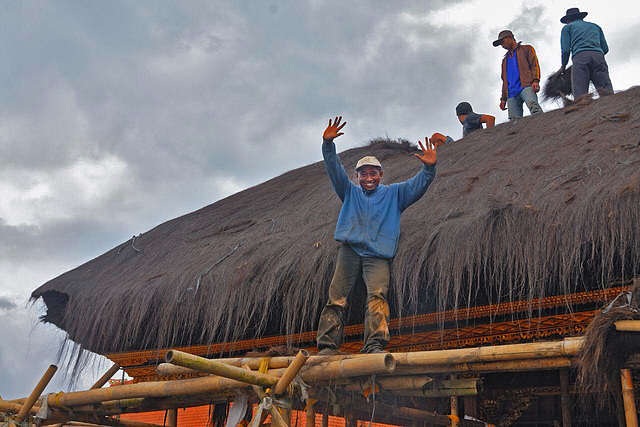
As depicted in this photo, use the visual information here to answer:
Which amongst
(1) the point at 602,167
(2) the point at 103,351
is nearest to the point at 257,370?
(1) the point at 602,167

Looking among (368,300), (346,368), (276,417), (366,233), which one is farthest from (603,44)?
(276,417)

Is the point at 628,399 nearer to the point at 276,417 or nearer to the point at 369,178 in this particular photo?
the point at 276,417

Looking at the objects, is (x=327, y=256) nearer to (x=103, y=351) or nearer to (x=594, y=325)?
(x=594, y=325)

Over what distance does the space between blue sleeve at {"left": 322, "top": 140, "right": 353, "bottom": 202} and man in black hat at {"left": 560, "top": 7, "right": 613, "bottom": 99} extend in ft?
13.5

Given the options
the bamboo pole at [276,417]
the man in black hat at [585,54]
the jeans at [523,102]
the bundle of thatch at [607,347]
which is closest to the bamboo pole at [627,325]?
the bundle of thatch at [607,347]

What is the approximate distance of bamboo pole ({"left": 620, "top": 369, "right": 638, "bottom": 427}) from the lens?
11.6 ft

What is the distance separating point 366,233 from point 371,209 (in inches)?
6.5

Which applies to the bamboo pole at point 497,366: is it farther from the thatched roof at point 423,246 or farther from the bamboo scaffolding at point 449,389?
the thatched roof at point 423,246

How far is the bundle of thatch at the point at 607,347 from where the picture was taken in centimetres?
330

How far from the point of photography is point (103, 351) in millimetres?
6250

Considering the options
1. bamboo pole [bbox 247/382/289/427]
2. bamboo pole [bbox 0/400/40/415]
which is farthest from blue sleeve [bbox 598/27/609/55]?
bamboo pole [bbox 0/400/40/415]

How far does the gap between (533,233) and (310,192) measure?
11.4 feet

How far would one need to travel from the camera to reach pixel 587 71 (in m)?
7.88

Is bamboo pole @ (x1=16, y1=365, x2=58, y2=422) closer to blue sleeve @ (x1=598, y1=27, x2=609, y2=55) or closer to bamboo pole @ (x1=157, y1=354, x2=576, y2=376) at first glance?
bamboo pole @ (x1=157, y1=354, x2=576, y2=376)
